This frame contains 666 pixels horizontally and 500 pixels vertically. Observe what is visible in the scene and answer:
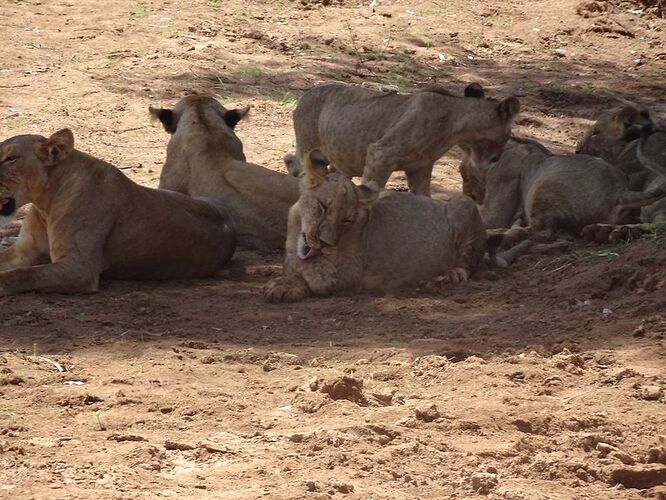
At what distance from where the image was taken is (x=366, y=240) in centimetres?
879

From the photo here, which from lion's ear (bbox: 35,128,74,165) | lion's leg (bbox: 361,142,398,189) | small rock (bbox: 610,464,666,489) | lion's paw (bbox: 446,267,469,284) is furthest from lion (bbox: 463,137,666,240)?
small rock (bbox: 610,464,666,489)

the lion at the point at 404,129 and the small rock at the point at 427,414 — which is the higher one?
the lion at the point at 404,129

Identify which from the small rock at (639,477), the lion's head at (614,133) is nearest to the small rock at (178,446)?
the small rock at (639,477)

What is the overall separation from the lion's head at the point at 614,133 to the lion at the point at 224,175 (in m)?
2.65

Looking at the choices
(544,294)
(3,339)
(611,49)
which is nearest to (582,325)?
(544,294)

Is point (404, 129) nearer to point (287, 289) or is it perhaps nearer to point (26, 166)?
point (287, 289)

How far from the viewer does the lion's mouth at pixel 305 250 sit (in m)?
8.50

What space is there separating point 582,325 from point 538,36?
10.7 meters

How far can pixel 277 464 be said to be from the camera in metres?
5.21

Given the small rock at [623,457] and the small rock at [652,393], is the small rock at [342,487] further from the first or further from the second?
the small rock at [652,393]

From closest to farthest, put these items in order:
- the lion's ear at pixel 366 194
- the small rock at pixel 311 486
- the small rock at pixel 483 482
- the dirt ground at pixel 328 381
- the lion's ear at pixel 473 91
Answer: the small rock at pixel 311 486 < the small rock at pixel 483 482 < the dirt ground at pixel 328 381 < the lion's ear at pixel 366 194 < the lion's ear at pixel 473 91

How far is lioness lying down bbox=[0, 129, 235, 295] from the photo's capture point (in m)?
8.62

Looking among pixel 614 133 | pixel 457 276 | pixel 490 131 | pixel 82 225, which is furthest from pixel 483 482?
pixel 614 133

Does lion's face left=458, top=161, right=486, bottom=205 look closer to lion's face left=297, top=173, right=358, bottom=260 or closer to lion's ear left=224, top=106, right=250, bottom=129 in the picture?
lion's ear left=224, top=106, right=250, bottom=129
